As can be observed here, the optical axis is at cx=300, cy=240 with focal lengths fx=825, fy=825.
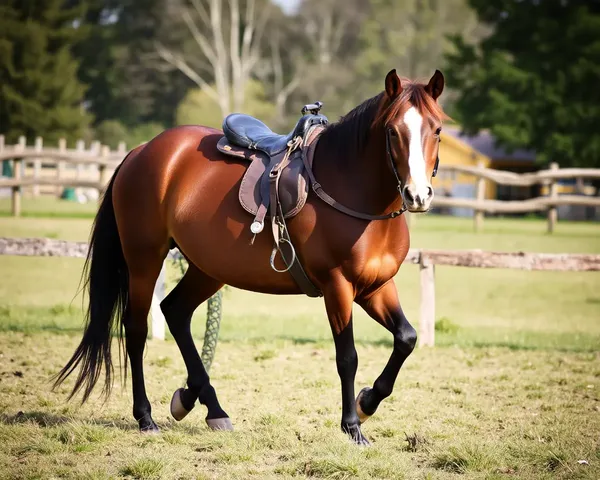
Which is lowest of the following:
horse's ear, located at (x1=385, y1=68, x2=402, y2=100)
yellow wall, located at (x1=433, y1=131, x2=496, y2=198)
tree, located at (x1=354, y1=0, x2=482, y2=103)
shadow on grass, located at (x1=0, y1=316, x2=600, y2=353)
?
shadow on grass, located at (x1=0, y1=316, x2=600, y2=353)

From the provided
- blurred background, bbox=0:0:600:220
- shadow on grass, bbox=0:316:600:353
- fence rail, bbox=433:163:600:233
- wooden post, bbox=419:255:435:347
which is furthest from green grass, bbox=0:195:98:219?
wooden post, bbox=419:255:435:347

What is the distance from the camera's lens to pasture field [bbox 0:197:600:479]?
454cm

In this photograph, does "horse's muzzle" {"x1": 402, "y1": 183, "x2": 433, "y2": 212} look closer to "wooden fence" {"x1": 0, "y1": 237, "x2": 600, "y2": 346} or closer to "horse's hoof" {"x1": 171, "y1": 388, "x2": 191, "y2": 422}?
"horse's hoof" {"x1": 171, "y1": 388, "x2": 191, "y2": 422}

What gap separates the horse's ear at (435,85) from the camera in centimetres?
462

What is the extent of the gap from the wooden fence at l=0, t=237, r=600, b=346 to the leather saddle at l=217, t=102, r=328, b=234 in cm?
316

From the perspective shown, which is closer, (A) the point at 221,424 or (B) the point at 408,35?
(A) the point at 221,424

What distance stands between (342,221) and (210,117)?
147ft

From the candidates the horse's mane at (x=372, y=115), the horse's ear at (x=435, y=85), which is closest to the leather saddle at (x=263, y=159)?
the horse's mane at (x=372, y=115)

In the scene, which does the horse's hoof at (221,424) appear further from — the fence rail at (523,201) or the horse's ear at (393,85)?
the fence rail at (523,201)

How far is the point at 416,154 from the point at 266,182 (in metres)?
1.13

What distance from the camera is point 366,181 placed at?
4.88m

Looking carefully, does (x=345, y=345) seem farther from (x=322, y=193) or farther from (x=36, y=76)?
(x=36, y=76)

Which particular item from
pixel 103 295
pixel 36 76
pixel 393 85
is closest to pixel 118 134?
pixel 36 76

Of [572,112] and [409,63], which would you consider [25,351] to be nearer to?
[572,112]
